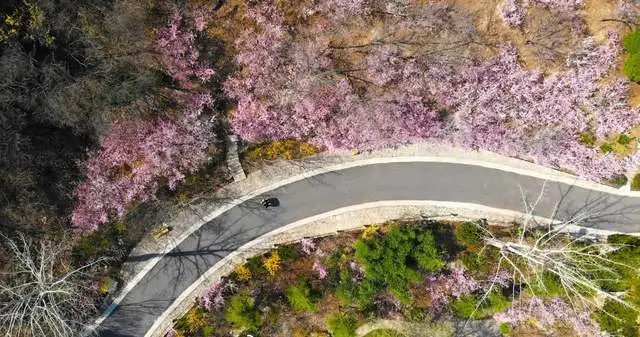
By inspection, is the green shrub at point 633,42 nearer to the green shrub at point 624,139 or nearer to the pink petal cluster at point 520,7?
the pink petal cluster at point 520,7

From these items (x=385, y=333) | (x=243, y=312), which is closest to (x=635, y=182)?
(x=385, y=333)

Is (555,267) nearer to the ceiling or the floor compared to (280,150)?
nearer to the floor

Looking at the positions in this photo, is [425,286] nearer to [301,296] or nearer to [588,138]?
[301,296]

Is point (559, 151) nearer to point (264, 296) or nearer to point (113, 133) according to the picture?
point (264, 296)

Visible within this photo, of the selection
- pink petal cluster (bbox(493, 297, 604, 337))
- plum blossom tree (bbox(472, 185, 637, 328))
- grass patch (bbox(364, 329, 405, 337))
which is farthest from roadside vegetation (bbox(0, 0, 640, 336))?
grass patch (bbox(364, 329, 405, 337))

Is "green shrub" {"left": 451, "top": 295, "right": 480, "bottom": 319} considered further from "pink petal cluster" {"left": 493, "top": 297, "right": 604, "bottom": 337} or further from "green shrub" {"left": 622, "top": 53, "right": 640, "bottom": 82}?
"green shrub" {"left": 622, "top": 53, "right": 640, "bottom": 82}
